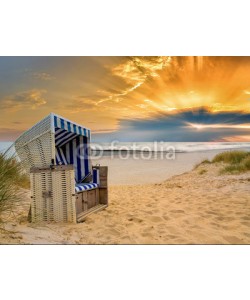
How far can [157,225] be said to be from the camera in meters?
3.39

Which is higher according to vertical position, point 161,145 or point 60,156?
point 161,145

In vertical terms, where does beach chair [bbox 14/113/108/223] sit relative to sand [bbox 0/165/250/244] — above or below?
above

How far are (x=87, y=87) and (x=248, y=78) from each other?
217 centimetres

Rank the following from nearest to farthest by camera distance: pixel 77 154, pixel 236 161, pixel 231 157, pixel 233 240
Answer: pixel 233 240, pixel 77 154, pixel 236 161, pixel 231 157

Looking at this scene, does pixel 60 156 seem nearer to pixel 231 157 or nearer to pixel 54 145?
pixel 54 145

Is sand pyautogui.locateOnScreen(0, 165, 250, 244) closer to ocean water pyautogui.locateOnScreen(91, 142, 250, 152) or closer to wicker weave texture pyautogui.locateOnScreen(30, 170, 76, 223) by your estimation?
wicker weave texture pyautogui.locateOnScreen(30, 170, 76, 223)

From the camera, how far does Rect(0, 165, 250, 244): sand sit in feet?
9.70

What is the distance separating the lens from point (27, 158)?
12.1 ft

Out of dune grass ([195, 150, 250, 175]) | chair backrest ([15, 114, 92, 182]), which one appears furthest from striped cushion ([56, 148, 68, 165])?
Result: dune grass ([195, 150, 250, 175])

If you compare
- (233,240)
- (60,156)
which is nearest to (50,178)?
(60,156)

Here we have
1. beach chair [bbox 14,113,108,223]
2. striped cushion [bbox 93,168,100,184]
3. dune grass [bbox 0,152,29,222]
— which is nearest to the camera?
dune grass [bbox 0,152,29,222]

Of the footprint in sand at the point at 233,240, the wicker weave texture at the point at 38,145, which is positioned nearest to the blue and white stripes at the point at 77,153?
the wicker weave texture at the point at 38,145

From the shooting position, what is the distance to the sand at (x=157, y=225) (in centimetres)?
296

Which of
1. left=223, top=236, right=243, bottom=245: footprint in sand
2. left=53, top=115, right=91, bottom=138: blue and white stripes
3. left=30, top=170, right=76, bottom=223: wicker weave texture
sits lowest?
left=223, top=236, right=243, bottom=245: footprint in sand
